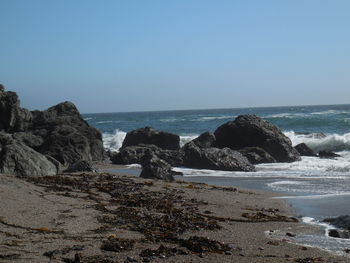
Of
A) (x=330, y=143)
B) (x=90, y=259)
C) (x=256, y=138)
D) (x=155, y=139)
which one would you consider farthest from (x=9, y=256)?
(x=330, y=143)

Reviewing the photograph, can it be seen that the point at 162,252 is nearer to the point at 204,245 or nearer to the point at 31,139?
the point at 204,245

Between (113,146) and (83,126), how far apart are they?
1245cm

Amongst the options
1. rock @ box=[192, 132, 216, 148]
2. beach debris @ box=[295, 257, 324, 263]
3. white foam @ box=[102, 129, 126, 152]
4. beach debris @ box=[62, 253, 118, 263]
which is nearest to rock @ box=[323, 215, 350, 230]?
beach debris @ box=[295, 257, 324, 263]

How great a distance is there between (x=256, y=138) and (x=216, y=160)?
6.48 metres

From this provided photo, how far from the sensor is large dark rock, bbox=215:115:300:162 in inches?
1048

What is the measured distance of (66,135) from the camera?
78.6 feet

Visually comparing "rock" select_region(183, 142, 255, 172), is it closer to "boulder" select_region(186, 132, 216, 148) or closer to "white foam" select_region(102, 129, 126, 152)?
"boulder" select_region(186, 132, 216, 148)

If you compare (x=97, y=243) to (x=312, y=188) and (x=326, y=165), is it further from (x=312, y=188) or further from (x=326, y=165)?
(x=326, y=165)

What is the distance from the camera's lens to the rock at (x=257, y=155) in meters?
25.1

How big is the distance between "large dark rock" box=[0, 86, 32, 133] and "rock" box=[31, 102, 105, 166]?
94cm

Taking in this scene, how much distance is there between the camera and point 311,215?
11250 millimetres

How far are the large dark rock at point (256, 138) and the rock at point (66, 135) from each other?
7.63 meters

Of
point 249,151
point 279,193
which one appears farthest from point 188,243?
point 249,151

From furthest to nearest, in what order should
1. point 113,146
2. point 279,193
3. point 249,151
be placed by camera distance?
1. point 113,146
2. point 249,151
3. point 279,193
